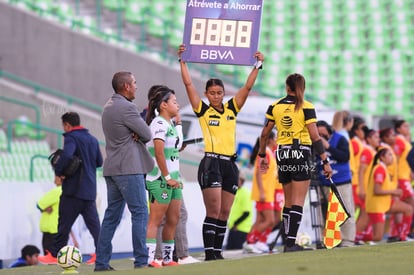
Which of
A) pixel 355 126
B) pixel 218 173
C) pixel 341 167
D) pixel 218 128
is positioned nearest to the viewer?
pixel 218 173

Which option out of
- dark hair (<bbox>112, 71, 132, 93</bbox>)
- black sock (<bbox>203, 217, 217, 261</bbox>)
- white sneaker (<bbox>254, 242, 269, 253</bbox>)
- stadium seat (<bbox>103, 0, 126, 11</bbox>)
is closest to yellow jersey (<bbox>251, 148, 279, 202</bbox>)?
white sneaker (<bbox>254, 242, 269, 253</bbox>)

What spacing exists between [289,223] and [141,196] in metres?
2.31

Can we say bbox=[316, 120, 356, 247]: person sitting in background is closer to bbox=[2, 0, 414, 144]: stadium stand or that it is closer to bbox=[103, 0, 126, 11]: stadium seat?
bbox=[103, 0, 126, 11]: stadium seat

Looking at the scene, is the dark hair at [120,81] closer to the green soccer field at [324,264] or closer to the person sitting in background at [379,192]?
the green soccer field at [324,264]

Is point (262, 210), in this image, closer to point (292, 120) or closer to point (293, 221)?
point (293, 221)

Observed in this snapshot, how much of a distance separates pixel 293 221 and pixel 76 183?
2.91m

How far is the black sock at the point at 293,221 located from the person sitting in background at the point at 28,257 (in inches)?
185

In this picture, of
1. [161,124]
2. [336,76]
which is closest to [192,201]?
[161,124]

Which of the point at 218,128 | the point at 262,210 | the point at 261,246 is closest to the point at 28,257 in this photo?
the point at 261,246

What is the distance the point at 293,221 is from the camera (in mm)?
13938

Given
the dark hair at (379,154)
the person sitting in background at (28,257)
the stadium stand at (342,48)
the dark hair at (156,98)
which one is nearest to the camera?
the dark hair at (156,98)

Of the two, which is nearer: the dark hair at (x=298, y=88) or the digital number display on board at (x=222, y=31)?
the dark hair at (x=298, y=88)

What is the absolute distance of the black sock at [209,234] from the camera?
13492mm

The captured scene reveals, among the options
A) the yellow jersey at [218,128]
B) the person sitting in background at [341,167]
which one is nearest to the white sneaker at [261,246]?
the person sitting in background at [341,167]
